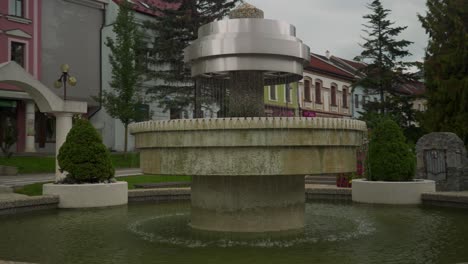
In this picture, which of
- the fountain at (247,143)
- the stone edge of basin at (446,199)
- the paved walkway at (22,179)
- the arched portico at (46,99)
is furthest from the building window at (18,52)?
the stone edge of basin at (446,199)

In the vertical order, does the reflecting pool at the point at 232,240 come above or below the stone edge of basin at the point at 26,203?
below

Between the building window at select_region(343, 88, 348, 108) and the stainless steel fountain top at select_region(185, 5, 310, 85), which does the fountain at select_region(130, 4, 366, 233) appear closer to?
the stainless steel fountain top at select_region(185, 5, 310, 85)

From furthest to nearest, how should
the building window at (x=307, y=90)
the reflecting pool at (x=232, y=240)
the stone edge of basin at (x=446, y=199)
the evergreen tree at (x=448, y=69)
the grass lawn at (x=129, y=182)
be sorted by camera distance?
the building window at (x=307, y=90) < the evergreen tree at (x=448, y=69) < the grass lawn at (x=129, y=182) < the stone edge of basin at (x=446, y=199) < the reflecting pool at (x=232, y=240)

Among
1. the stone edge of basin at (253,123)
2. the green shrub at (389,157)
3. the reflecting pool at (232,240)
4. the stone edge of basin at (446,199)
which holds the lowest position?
the reflecting pool at (232,240)

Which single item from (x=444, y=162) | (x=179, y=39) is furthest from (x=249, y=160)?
(x=179, y=39)

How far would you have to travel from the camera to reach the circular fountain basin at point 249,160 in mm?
7664

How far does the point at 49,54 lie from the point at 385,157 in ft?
83.5

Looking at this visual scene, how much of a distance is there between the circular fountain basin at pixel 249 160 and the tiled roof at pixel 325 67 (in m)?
38.7

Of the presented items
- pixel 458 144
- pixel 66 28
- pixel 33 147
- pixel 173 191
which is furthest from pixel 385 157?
pixel 66 28

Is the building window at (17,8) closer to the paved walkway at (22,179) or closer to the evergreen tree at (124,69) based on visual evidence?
the evergreen tree at (124,69)

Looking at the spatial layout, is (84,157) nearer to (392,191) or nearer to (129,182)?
(129,182)

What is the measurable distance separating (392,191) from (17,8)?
27.0 meters

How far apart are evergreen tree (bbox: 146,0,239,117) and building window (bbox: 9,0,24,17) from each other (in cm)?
789

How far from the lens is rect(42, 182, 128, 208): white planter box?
12.3 m
